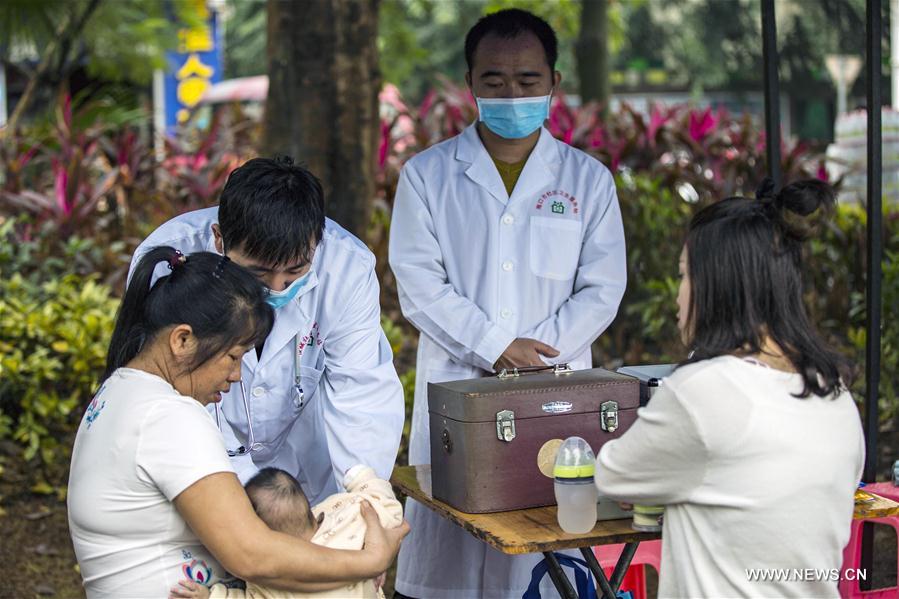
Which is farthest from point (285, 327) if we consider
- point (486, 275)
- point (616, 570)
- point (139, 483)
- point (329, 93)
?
point (329, 93)

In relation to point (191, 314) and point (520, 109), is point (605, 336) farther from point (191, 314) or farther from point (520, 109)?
point (191, 314)

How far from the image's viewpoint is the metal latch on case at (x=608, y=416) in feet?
9.62

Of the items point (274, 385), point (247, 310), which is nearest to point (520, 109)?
point (274, 385)

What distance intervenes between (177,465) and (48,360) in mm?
3374

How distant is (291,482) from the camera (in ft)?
8.23

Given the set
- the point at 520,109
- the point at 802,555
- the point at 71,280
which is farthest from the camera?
the point at 71,280

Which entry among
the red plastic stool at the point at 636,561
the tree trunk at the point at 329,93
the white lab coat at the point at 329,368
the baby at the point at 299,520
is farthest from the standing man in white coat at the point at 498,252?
the tree trunk at the point at 329,93

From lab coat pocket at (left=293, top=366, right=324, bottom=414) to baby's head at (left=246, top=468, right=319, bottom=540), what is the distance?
580 mm

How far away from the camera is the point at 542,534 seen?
2.64m

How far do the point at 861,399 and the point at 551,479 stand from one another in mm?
3707

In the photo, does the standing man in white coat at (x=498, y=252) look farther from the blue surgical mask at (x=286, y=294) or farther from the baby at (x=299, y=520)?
the baby at (x=299, y=520)

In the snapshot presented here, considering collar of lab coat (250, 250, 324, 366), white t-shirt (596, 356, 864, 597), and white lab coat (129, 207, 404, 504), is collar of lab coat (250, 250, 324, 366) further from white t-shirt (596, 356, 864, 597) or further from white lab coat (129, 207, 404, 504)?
white t-shirt (596, 356, 864, 597)

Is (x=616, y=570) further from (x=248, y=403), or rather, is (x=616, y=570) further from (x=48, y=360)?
(x=48, y=360)

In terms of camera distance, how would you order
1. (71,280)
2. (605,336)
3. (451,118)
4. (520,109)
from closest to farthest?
(520,109), (71,280), (605,336), (451,118)
